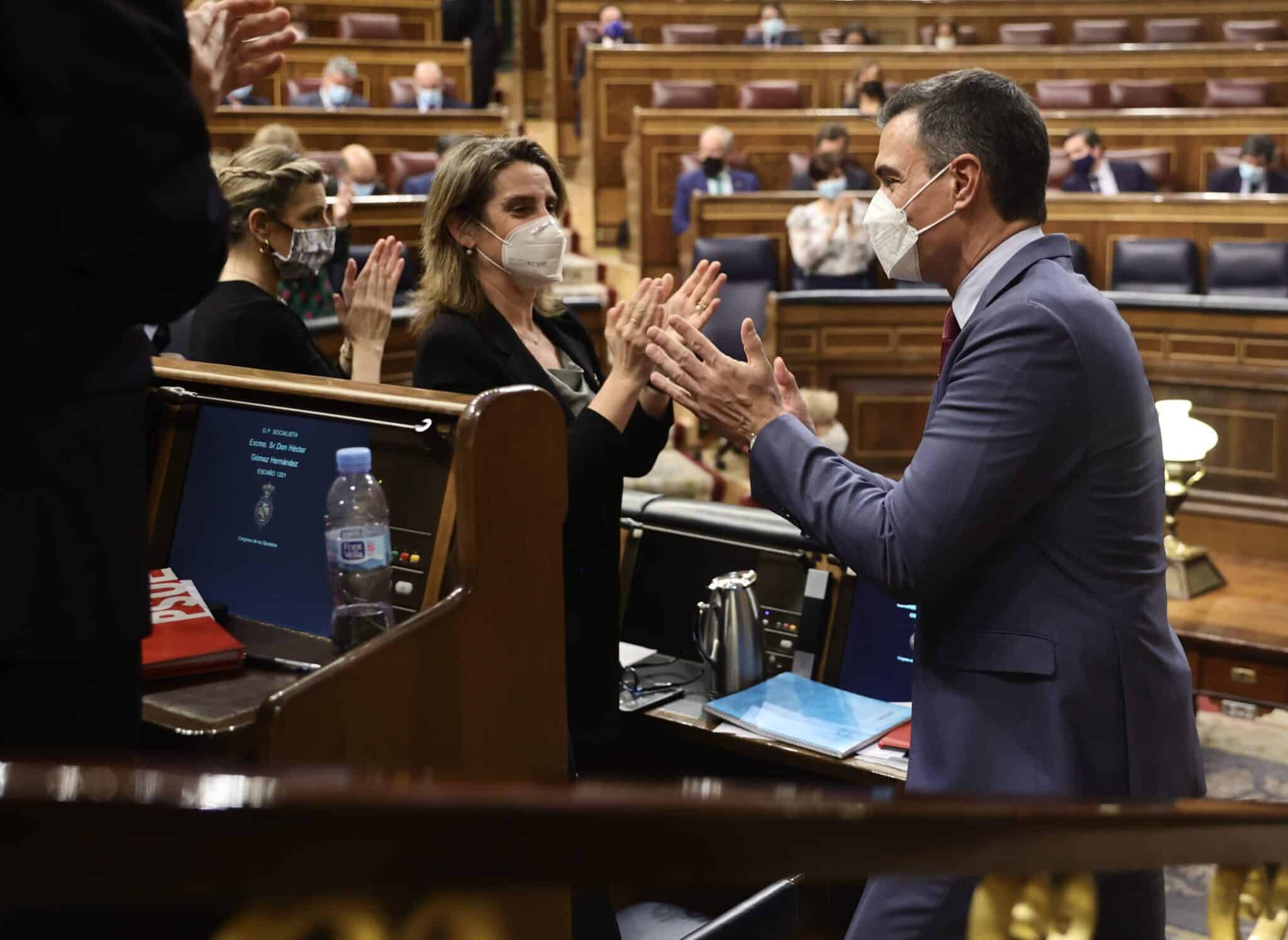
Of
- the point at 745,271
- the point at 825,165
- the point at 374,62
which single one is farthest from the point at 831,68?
the point at 374,62

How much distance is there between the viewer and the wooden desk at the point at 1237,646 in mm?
3512

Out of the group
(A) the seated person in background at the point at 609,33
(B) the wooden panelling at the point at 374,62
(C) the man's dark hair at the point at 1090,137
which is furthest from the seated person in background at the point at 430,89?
(C) the man's dark hair at the point at 1090,137

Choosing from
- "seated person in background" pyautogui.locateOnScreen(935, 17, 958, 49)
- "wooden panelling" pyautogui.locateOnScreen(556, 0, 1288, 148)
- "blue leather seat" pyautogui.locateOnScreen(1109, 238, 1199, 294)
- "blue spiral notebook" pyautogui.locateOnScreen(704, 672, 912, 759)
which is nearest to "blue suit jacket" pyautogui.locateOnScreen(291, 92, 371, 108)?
"wooden panelling" pyautogui.locateOnScreen(556, 0, 1288, 148)

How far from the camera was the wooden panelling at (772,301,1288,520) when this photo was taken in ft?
17.0

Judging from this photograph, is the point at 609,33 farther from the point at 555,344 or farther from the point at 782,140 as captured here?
the point at 555,344

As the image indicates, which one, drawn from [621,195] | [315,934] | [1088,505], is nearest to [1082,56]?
[621,195]

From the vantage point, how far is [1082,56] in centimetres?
906

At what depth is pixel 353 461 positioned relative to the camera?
1511mm

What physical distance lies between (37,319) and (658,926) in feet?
5.62

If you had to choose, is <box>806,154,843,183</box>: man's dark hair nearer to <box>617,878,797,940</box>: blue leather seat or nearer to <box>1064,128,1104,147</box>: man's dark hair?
<box>1064,128,1104,147</box>: man's dark hair

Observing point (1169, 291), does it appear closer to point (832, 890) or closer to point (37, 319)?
point (832, 890)

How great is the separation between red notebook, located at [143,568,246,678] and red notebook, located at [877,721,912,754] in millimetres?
1049

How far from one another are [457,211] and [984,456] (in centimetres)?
116

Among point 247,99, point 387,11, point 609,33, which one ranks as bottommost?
point 247,99
